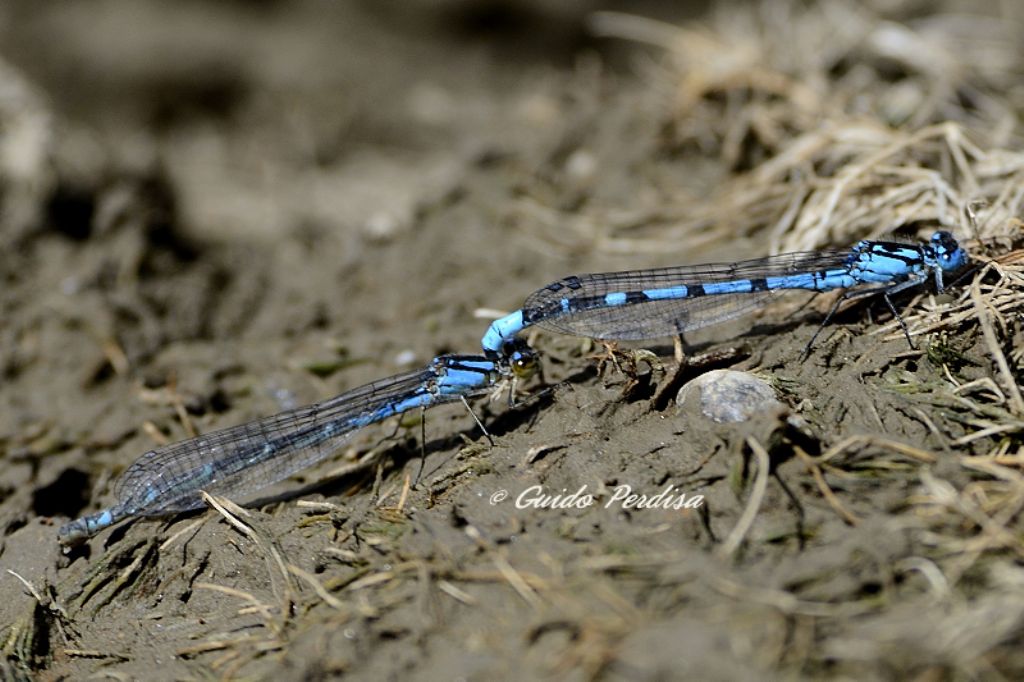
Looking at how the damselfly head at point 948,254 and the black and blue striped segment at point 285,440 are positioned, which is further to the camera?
the black and blue striped segment at point 285,440

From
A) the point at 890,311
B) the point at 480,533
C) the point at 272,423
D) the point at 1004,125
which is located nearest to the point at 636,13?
the point at 1004,125

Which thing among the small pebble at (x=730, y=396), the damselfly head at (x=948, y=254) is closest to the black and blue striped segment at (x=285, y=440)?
the small pebble at (x=730, y=396)

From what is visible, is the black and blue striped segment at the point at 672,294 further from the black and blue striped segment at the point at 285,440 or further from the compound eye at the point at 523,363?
the black and blue striped segment at the point at 285,440

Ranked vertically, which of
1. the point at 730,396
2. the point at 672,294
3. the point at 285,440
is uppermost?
the point at 672,294

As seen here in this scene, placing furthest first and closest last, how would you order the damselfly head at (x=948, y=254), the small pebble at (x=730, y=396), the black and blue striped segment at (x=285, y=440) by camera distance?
the black and blue striped segment at (x=285, y=440) → the damselfly head at (x=948, y=254) → the small pebble at (x=730, y=396)

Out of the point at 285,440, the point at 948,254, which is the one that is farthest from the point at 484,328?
the point at 948,254

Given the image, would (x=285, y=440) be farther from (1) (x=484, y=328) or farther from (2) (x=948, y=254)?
(2) (x=948, y=254)

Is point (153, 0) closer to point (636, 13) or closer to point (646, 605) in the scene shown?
point (636, 13)
